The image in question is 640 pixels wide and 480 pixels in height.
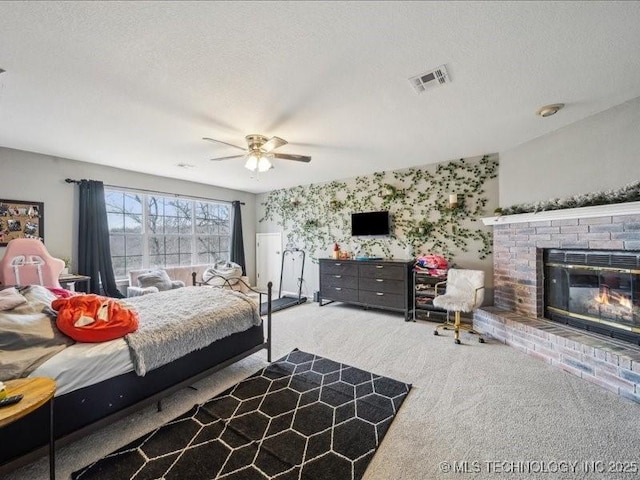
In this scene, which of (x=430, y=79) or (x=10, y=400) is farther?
(x=430, y=79)

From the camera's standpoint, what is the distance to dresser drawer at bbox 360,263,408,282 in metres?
4.49

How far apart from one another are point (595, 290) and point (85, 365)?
4685mm

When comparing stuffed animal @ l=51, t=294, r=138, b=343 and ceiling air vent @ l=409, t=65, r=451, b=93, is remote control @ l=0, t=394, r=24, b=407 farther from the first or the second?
ceiling air vent @ l=409, t=65, r=451, b=93

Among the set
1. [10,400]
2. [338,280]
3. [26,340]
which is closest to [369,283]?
[338,280]

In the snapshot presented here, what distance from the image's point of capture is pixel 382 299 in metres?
4.68

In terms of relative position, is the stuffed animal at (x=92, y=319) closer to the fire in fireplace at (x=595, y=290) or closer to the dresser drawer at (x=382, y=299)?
the dresser drawer at (x=382, y=299)

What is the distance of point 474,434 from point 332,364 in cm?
141

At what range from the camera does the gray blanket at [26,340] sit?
152cm

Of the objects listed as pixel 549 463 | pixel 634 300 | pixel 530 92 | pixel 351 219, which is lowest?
pixel 549 463

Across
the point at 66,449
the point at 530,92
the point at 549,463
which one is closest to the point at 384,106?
the point at 530,92

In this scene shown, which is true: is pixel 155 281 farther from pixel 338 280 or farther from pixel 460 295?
pixel 460 295

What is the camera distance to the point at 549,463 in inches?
63.5

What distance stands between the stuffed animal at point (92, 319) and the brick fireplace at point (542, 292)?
13.3ft

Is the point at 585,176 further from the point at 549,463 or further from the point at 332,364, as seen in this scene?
the point at 332,364
